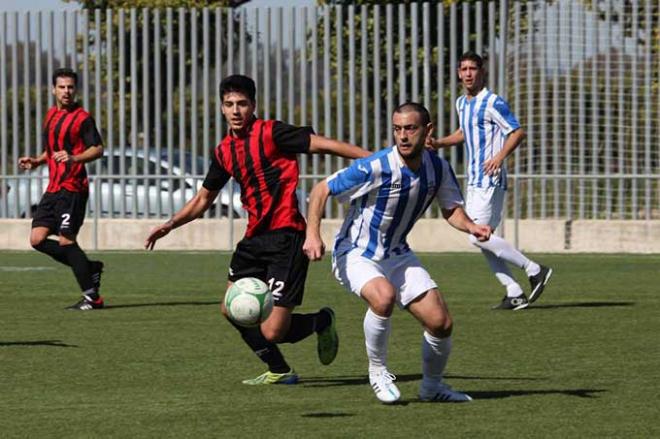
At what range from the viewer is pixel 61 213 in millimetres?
13820

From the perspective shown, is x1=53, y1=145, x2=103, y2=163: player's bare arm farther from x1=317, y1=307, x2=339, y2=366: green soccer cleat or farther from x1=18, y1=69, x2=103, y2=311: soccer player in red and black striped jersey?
x1=317, y1=307, x2=339, y2=366: green soccer cleat

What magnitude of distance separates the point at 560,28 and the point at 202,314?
10.0 meters

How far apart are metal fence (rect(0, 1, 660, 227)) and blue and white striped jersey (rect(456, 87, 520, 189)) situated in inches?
318

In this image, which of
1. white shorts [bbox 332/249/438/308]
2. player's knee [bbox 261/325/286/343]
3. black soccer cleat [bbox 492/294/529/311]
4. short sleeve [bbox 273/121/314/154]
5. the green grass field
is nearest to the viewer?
the green grass field

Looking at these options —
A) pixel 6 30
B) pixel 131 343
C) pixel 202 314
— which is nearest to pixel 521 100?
pixel 6 30

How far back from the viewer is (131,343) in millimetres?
11180

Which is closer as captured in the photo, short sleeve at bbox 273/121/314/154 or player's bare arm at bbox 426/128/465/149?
short sleeve at bbox 273/121/314/154

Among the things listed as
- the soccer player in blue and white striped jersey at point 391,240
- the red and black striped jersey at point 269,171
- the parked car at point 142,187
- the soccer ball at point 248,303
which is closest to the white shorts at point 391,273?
the soccer player in blue and white striped jersey at point 391,240

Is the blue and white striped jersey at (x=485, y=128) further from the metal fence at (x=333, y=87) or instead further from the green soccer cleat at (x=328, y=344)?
the metal fence at (x=333, y=87)

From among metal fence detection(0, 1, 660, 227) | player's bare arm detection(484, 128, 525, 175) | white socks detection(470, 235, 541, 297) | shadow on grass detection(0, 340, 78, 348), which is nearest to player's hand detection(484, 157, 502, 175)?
player's bare arm detection(484, 128, 525, 175)

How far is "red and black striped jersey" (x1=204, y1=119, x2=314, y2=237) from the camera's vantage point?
918cm

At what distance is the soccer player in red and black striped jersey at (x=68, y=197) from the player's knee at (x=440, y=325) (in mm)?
6052

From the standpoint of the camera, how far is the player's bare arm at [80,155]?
42.7 ft

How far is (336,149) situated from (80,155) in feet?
16.3
